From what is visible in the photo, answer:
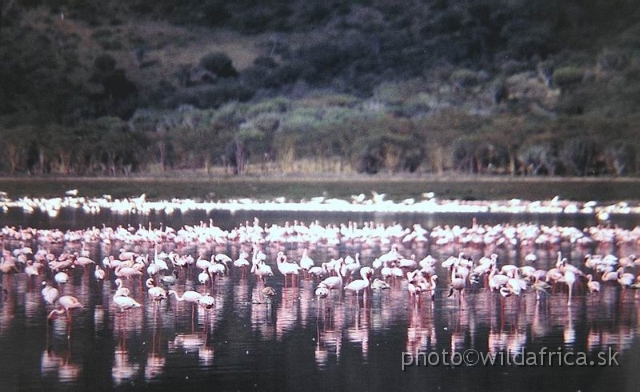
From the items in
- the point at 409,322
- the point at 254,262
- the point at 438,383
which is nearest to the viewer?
the point at 438,383

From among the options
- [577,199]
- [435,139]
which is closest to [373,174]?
[435,139]

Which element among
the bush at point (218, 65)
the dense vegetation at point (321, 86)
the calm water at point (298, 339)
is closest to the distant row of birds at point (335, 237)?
the calm water at point (298, 339)

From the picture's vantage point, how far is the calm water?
10523mm

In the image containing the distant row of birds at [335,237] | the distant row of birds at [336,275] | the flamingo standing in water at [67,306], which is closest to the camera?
the flamingo standing in water at [67,306]

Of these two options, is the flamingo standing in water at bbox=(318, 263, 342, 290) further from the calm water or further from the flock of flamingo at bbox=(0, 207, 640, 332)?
the calm water

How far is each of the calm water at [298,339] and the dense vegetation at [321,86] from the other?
29939mm

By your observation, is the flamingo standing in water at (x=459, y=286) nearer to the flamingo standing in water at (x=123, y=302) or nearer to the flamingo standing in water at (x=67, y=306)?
the flamingo standing in water at (x=123, y=302)

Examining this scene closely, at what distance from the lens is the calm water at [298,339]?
34.5 feet

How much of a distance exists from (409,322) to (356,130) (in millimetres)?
37875

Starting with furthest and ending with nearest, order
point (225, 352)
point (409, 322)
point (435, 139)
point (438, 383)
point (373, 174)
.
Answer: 1. point (435, 139)
2. point (373, 174)
3. point (409, 322)
4. point (225, 352)
5. point (438, 383)

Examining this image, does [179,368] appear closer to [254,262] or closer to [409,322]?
[409,322]

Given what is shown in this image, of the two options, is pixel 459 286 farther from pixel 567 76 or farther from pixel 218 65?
pixel 218 65

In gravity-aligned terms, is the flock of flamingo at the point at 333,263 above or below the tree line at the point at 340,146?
below

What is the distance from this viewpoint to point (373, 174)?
44.5 m
